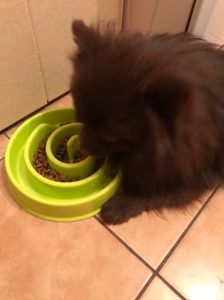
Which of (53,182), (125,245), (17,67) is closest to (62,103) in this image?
(17,67)

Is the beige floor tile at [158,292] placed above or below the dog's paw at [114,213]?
below

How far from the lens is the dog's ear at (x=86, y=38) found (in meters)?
0.78

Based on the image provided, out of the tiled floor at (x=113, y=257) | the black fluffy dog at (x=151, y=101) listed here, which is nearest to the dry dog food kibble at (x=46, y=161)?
the tiled floor at (x=113, y=257)

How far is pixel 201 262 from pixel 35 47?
102cm

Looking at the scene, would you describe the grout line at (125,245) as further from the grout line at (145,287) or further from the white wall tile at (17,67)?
the white wall tile at (17,67)

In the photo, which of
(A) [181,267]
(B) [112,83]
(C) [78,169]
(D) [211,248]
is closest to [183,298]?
(A) [181,267]

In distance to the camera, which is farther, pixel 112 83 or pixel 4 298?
pixel 4 298

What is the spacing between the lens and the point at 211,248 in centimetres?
100

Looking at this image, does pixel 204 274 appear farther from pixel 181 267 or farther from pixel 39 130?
pixel 39 130

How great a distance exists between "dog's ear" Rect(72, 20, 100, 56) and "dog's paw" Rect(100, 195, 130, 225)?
0.53 m

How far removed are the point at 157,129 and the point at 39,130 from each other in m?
0.60

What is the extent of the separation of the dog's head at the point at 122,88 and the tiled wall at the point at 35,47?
13.8 inches

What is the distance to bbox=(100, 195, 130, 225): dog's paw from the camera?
3.34ft

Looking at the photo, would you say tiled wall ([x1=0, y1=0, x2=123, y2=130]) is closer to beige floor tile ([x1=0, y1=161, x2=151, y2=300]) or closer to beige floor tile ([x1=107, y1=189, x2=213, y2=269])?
beige floor tile ([x1=0, y1=161, x2=151, y2=300])
